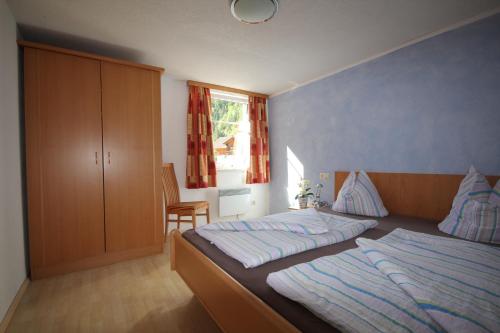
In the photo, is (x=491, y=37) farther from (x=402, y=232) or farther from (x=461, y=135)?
(x=402, y=232)

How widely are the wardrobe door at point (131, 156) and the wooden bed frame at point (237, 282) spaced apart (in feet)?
2.98

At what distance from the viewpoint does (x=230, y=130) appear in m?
4.37

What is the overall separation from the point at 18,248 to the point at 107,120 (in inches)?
54.4

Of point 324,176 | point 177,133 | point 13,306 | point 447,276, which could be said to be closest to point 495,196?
point 447,276

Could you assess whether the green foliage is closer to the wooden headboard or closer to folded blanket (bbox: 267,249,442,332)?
the wooden headboard

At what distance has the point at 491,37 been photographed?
209 centimetres

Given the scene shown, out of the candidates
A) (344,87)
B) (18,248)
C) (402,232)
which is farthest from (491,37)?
(18,248)

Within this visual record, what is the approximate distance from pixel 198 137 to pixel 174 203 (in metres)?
1.06

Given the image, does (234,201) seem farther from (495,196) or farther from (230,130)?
(495,196)

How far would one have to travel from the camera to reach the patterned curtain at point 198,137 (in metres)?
3.75

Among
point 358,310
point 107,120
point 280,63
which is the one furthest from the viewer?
point 280,63

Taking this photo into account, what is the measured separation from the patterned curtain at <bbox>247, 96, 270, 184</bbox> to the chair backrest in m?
1.31

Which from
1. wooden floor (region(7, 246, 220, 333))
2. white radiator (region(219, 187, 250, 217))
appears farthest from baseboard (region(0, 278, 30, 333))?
white radiator (region(219, 187, 250, 217))

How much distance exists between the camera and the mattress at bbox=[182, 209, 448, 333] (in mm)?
947
